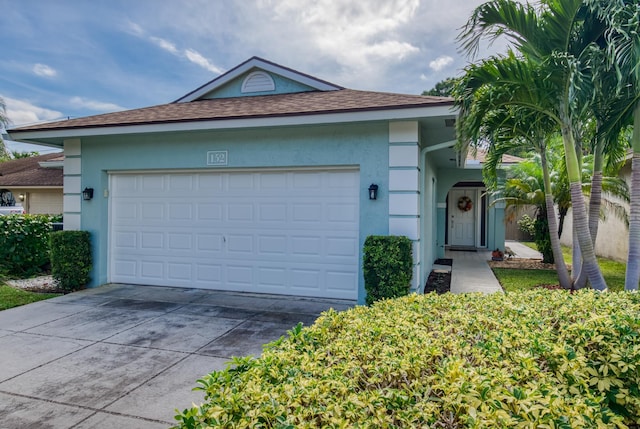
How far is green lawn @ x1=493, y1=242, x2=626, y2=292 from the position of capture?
884cm

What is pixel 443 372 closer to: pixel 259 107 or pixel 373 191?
pixel 373 191

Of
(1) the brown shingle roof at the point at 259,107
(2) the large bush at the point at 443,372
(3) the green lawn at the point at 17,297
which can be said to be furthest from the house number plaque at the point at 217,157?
(2) the large bush at the point at 443,372

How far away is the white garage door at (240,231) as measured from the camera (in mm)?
7113

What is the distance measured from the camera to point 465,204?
54.7 ft

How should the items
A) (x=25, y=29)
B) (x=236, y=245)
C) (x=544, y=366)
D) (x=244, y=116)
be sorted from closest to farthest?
(x=544, y=366) < (x=244, y=116) < (x=236, y=245) < (x=25, y=29)

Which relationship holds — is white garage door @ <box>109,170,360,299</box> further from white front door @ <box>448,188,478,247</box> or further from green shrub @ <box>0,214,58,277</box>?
white front door @ <box>448,188,478,247</box>

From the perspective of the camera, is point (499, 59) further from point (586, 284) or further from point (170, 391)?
point (170, 391)

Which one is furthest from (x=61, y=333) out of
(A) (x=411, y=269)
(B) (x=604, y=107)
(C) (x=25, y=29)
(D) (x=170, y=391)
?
(C) (x=25, y=29)

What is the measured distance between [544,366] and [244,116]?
5.72 metres

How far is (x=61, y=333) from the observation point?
17.5ft

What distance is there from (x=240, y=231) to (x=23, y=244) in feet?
19.8

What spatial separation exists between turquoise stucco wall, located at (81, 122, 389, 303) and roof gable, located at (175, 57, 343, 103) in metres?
2.22

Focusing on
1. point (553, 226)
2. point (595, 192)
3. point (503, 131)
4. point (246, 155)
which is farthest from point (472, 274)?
point (246, 155)

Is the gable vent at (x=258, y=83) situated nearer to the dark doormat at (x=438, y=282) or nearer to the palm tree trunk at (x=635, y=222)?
the dark doormat at (x=438, y=282)
